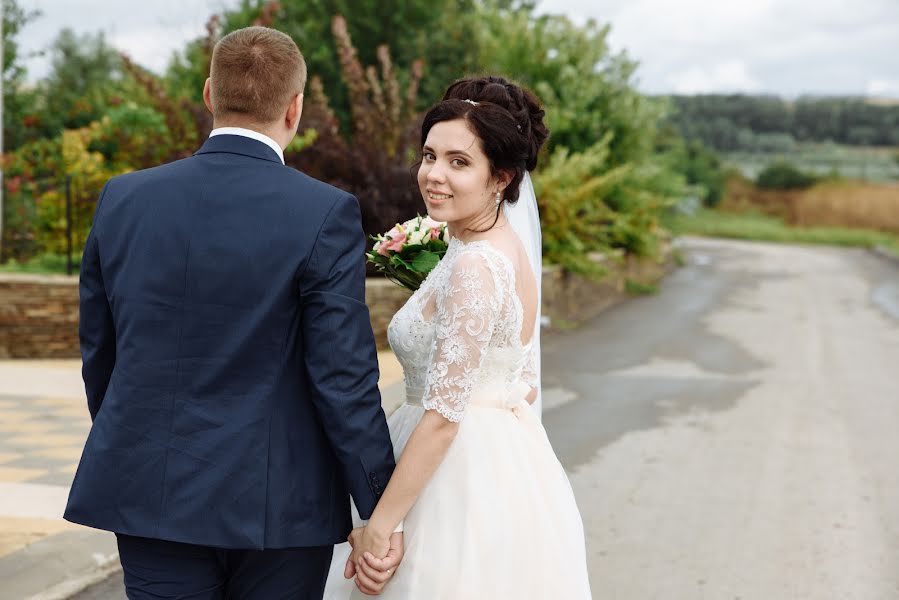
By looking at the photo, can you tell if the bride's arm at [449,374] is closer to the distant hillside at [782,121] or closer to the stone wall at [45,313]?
the stone wall at [45,313]

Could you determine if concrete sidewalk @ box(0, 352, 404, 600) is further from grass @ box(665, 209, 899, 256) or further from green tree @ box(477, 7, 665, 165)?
grass @ box(665, 209, 899, 256)

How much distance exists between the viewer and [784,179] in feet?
210

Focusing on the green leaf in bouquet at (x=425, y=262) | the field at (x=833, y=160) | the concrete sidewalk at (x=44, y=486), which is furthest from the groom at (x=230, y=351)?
the field at (x=833, y=160)

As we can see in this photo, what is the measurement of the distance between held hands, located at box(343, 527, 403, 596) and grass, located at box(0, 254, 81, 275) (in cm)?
954

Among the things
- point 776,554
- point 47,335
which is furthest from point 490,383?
point 47,335

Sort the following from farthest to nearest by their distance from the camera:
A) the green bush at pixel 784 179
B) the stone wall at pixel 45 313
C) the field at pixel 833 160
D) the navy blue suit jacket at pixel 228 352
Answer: the field at pixel 833 160 → the green bush at pixel 784 179 → the stone wall at pixel 45 313 → the navy blue suit jacket at pixel 228 352

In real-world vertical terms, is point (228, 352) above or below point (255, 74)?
below

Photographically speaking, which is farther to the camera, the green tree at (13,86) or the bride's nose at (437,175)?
the green tree at (13,86)

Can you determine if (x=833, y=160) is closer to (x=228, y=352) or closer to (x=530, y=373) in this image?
(x=530, y=373)

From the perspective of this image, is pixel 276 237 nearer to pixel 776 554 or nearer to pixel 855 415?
pixel 776 554

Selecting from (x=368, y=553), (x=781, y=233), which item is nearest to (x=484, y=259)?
(x=368, y=553)

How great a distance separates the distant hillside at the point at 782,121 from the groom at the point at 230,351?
94.6 metres

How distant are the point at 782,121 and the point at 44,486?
347ft

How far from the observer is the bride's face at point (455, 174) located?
2.69 m
